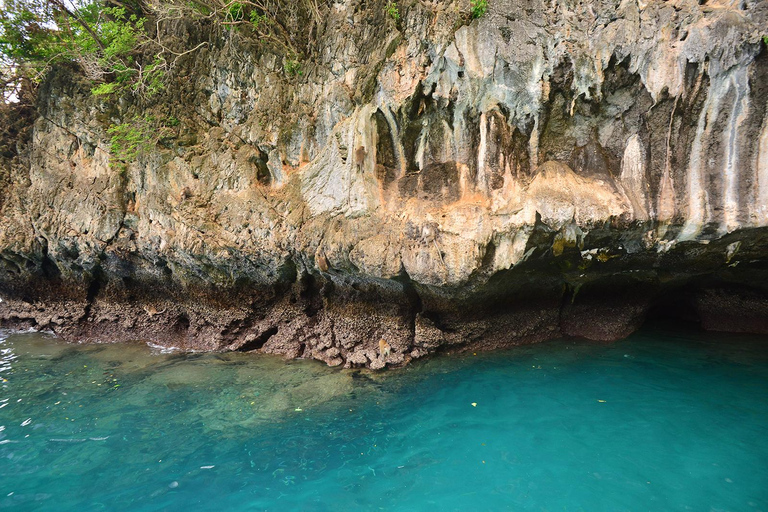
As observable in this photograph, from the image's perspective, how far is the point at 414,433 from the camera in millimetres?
5871

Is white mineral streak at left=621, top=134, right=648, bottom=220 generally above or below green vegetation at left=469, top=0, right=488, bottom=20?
below

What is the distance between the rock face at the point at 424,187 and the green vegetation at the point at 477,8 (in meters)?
0.17

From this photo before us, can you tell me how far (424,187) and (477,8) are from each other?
286cm

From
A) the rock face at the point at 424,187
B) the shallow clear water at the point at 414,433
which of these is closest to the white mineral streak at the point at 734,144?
the rock face at the point at 424,187

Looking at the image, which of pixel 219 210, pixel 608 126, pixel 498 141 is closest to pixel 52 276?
pixel 219 210

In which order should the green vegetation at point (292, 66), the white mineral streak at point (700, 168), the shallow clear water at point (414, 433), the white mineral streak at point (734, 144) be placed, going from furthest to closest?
1. the green vegetation at point (292, 66)
2. the white mineral streak at point (700, 168)
3. the white mineral streak at point (734, 144)
4. the shallow clear water at point (414, 433)

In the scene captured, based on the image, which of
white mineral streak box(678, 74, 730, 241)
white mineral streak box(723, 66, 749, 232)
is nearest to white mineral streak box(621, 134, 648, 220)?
white mineral streak box(678, 74, 730, 241)

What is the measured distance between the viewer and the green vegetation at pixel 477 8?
6418 mm

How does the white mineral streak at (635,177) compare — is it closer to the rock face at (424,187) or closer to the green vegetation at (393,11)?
the rock face at (424,187)

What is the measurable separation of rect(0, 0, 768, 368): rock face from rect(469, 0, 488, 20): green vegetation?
0.56 ft

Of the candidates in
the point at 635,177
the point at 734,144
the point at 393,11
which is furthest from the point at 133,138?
the point at 734,144

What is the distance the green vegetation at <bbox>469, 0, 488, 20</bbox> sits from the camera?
642 centimetres

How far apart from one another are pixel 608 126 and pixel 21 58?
13482 millimetres

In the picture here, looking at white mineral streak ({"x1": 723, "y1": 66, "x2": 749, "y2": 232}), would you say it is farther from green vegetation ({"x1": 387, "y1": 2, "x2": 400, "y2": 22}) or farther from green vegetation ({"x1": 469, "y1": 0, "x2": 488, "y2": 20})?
green vegetation ({"x1": 387, "y1": 2, "x2": 400, "y2": 22})
